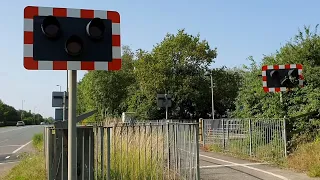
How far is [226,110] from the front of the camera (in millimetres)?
38719

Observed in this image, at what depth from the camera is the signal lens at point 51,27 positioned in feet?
14.1

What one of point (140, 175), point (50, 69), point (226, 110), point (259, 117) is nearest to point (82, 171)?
point (140, 175)

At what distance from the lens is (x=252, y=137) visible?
15.2m

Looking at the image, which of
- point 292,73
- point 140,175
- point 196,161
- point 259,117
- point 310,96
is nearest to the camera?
point 196,161

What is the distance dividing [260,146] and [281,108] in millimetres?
1612

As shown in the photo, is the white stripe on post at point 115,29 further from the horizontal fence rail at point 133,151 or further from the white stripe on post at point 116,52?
the horizontal fence rail at point 133,151

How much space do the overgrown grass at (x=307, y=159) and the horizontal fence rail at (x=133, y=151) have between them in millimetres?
4163

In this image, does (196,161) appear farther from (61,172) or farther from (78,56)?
(78,56)

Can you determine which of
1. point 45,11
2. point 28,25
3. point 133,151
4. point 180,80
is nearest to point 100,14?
point 45,11

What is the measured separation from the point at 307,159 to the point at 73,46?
8949 millimetres

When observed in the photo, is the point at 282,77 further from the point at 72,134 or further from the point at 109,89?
the point at 109,89

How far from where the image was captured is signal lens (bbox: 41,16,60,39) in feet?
14.1

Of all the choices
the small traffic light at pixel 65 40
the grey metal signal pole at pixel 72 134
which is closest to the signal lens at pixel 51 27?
the small traffic light at pixel 65 40

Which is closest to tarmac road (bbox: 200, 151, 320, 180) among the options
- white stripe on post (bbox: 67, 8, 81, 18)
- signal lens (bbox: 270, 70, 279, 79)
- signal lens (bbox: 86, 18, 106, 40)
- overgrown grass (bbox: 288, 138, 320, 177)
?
overgrown grass (bbox: 288, 138, 320, 177)
